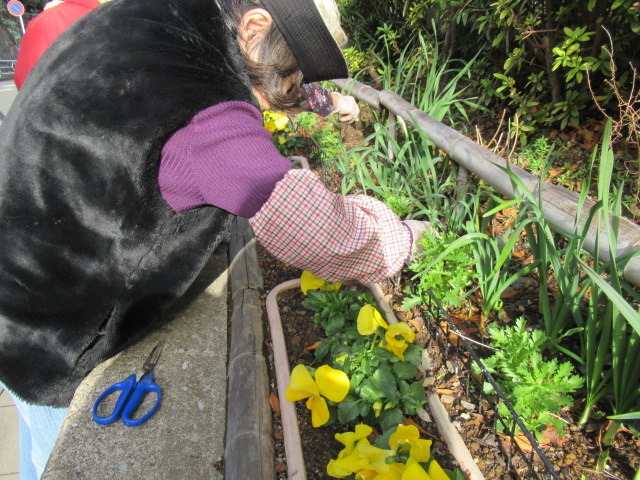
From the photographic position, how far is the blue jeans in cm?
131

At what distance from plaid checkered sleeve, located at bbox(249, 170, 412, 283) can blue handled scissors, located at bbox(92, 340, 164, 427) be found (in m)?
0.86

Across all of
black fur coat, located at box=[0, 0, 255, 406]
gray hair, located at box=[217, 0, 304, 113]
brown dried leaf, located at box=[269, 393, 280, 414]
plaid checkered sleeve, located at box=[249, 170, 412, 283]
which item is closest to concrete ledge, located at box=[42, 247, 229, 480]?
brown dried leaf, located at box=[269, 393, 280, 414]

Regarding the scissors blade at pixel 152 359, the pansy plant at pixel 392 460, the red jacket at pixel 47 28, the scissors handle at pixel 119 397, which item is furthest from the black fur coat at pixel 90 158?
the red jacket at pixel 47 28

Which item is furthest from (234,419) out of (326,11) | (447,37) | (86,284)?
(447,37)

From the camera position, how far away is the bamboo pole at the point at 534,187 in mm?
1070

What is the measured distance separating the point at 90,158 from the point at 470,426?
1.26m

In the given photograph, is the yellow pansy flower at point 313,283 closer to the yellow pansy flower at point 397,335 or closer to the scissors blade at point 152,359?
the yellow pansy flower at point 397,335

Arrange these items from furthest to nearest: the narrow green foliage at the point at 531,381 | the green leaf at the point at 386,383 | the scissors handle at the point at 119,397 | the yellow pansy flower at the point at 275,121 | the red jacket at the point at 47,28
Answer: the yellow pansy flower at the point at 275,121
the red jacket at the point at 47,28
the scissors handle at the point at 119,397
the green leaf at the point at 386,383
the narrow green foliage at the point at 531,381

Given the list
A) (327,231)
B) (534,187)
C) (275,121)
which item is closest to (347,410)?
(327,231)

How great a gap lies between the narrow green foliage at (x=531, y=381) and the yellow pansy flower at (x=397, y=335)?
9.1 inches

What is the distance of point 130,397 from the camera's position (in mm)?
1431

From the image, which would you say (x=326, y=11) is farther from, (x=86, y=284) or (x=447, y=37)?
(x=447, y=37)

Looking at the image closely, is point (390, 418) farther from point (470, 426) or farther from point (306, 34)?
point (306, 34)

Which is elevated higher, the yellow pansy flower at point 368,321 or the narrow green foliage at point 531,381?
the yellow pansy flower at point 368,321
